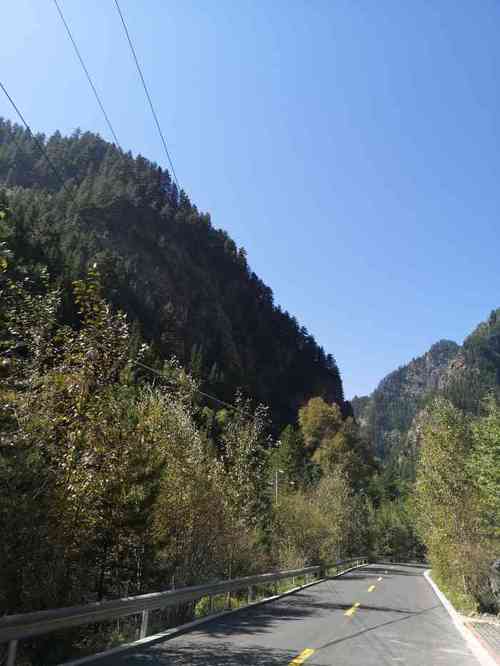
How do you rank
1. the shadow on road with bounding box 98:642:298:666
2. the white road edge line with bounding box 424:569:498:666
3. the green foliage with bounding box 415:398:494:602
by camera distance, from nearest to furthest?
the shadow on road with bounding box 98:642:298:666 < the white road edge line with bounding box 424:569:498:666 < the green foliage with bounding box 415:398:494:602

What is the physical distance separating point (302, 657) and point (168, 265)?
379 ft

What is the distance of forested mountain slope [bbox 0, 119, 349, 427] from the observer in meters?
98.4

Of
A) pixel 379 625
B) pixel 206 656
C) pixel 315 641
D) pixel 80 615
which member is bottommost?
pixel 379 625

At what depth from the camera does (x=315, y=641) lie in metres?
10.6

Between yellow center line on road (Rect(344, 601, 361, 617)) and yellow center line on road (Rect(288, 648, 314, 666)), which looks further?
yellow center line on road (Rect(344, 601, 361, 617))

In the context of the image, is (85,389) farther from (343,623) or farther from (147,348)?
(343,623)

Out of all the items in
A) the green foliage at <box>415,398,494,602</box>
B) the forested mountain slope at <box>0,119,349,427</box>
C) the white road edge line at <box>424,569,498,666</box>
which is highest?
the forested mountain slope at <box>0,119,349,427</box>

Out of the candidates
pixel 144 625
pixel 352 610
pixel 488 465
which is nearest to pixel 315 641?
pixel 144 625

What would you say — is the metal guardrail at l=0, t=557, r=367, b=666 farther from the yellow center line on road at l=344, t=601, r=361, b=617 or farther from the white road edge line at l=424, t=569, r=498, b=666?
the white road edge line at l=424, t=569, r=498, b=666

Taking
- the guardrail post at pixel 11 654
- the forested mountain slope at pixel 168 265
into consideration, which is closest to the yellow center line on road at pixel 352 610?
the guardrail post at pixel 11 654

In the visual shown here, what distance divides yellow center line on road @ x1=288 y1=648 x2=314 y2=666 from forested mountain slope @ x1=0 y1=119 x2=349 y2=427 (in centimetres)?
7053

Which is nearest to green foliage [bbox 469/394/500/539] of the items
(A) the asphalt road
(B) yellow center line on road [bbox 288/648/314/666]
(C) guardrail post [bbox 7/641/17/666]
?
(A) the asphalt road

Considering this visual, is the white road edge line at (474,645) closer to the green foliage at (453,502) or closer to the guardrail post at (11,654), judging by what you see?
the green foliage at (453,502)

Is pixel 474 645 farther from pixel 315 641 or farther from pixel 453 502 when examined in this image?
pixel 453 502
